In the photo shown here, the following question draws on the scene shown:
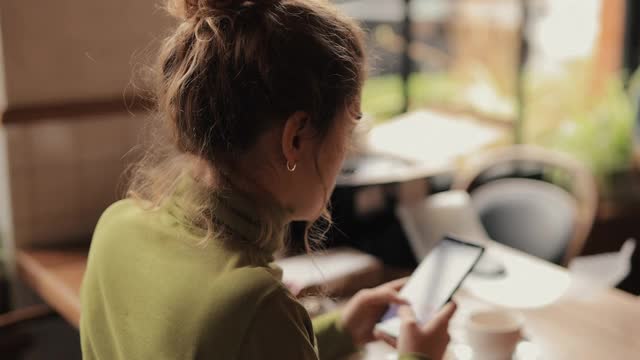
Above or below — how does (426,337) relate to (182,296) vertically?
below

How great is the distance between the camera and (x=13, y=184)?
2121mm

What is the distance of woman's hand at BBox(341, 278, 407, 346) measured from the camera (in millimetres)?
1332

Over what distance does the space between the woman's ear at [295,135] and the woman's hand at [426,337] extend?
0.33m

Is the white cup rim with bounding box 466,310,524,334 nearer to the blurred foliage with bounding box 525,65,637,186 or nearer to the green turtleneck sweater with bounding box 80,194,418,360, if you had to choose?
the green turtleneck sweater with bounding box 80,194,418,360

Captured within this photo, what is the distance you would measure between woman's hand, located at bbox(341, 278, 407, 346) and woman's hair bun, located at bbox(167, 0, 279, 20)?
576mm

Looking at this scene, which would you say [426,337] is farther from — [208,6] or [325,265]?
[325,265]

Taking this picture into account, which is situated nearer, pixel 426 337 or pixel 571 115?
pixel 426 337

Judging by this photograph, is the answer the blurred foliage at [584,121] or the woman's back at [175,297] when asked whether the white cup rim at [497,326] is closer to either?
the woman's back at [175,297]

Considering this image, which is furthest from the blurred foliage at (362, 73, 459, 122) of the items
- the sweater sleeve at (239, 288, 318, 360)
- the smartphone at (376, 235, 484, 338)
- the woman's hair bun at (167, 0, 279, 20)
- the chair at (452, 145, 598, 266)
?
the sweater sleeve at (239, 288, 318, 360)

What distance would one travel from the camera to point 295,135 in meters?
0.96

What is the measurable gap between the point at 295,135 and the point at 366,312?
49 centimetres

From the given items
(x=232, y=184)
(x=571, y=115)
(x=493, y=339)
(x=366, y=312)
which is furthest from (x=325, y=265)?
(x=571, y=115)

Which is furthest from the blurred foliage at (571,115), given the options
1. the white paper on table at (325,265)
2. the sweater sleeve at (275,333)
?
the sweater sleeve at (275,333)

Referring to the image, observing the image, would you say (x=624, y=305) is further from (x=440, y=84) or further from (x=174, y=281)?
(x=440, y=84)
